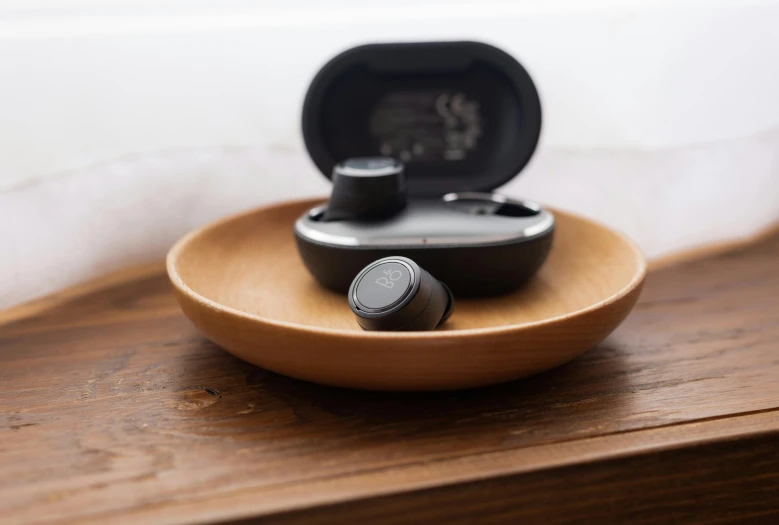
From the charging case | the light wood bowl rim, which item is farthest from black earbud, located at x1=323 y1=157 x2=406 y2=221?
the light wood bowl rim

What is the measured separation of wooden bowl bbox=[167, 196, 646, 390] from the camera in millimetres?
477

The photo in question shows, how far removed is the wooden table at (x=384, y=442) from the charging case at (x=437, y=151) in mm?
124

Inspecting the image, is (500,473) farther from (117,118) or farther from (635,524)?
(117,118)

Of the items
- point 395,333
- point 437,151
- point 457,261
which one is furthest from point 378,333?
point 437,151

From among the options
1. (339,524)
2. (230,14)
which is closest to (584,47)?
(230,14)

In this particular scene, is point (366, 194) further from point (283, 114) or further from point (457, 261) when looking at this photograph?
A: point (283, 114)

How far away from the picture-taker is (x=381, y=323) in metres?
0.54

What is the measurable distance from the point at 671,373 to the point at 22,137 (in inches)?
25.2

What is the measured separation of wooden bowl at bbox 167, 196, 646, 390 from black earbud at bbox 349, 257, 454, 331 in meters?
0.03

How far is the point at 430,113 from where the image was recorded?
80cm

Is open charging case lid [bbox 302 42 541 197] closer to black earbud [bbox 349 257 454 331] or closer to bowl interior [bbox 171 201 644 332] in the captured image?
bowl interior [bbox 171 201 644 332]

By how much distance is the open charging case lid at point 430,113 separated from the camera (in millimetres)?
761

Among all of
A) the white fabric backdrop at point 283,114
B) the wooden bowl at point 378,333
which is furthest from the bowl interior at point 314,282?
the white fabric backdrop at point 283,114

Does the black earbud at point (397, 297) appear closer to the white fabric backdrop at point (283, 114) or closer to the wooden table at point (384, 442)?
the wooden table at point (384, 442)
